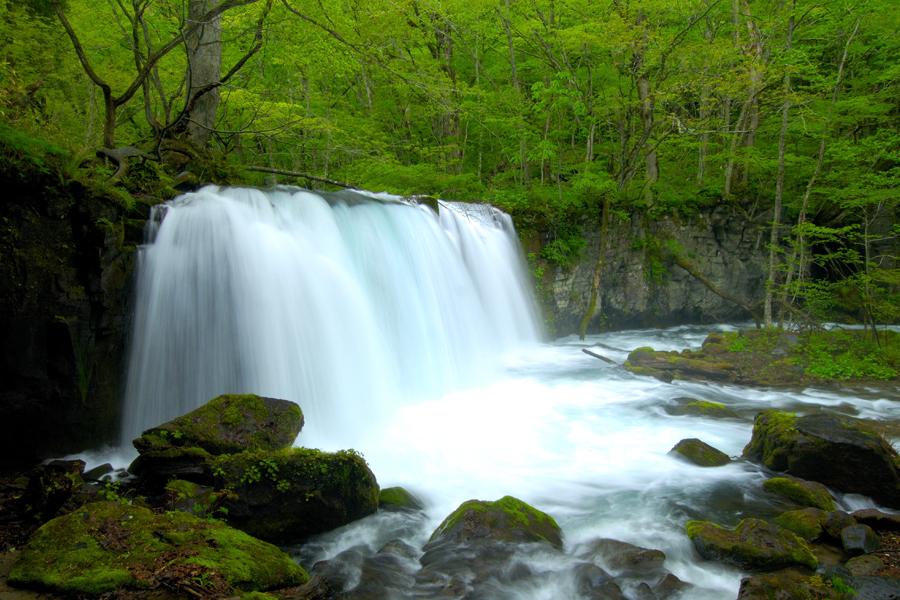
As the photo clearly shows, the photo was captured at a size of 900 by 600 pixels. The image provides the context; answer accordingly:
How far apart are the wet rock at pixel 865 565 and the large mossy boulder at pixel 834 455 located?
1467mm

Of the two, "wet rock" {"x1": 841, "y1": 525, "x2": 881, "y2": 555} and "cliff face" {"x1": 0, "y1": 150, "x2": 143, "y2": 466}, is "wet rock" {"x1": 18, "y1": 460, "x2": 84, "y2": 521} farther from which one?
"wet rock" {"x1": 841, "y1": 525, "x2": 881, "y2": 555}

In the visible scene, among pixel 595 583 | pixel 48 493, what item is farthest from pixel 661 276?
pixel 48 493

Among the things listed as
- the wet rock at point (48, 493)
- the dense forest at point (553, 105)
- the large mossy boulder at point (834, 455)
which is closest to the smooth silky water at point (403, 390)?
the large mossy boulder at point (834, 455)

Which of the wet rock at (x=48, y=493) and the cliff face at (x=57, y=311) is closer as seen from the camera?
the wet rock at (x=48, y=493)

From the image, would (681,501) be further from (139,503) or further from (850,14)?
(850,14)

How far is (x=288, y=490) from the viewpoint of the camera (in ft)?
15.1

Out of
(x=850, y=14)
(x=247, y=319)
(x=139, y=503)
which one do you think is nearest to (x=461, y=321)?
(x=247, y=319)

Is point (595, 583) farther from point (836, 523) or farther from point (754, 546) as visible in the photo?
point (836, 523)

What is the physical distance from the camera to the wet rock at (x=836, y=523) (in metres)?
4.56

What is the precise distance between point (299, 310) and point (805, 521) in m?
6.16

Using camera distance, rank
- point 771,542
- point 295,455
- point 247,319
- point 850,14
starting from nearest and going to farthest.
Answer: point 771,542 < point 295,455 < point 247,319 < point 850,14

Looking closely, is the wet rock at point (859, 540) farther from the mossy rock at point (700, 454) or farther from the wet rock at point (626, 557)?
the mossy rock at point (700, 454)

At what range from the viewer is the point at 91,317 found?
6074 mm

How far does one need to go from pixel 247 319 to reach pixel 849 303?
15.8 m
